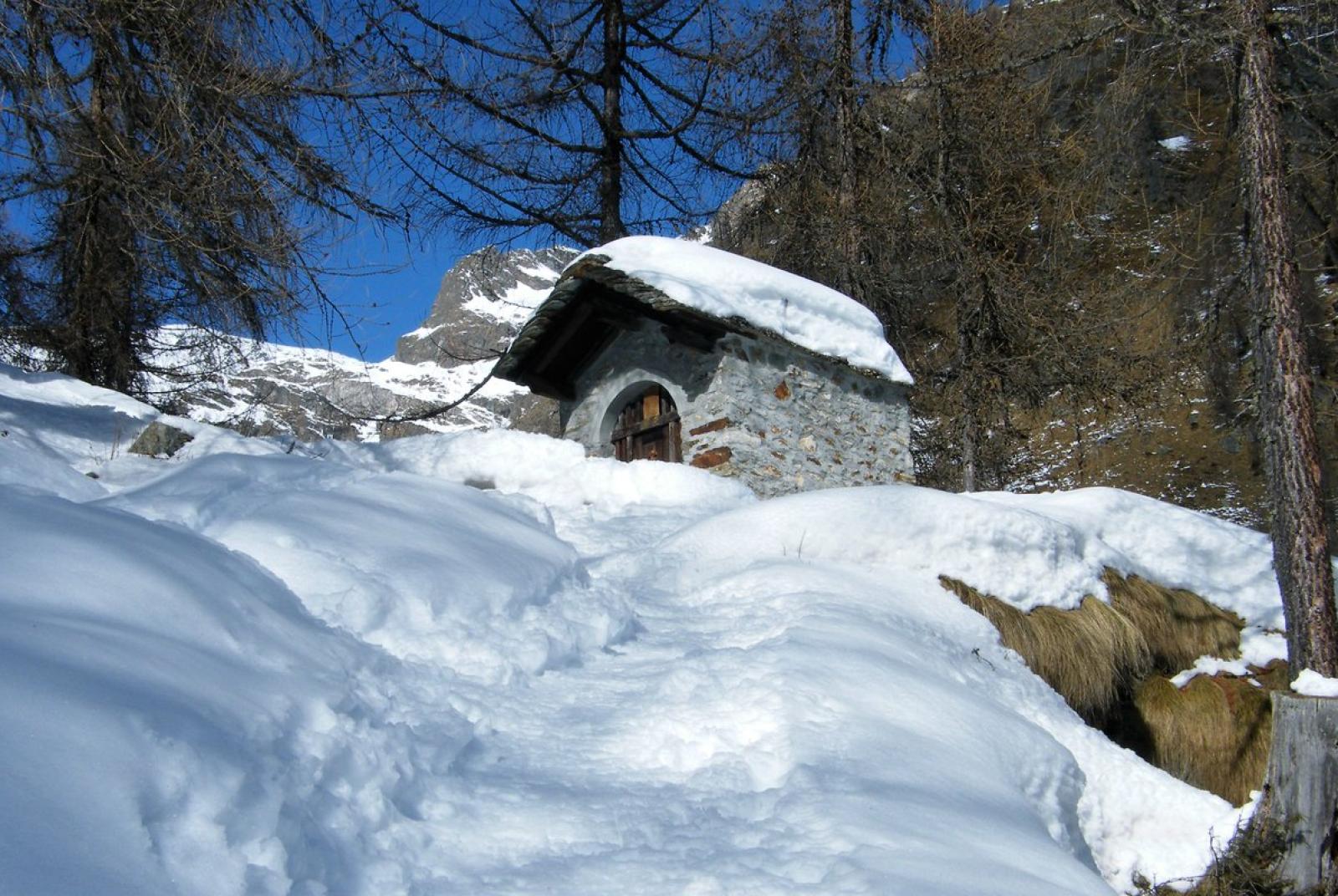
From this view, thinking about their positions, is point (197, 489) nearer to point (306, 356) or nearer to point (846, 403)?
point (306, 356)

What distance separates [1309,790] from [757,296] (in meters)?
5.58

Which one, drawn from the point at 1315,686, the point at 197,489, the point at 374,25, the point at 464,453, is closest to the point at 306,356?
the point at 464,453

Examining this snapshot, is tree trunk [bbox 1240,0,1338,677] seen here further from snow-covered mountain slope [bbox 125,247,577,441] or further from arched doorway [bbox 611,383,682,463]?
snow-covered mountain slope [bbox 125,247,577,441]

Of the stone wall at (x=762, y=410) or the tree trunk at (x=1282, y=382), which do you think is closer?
the tree trunk at (x=1282, y=382)

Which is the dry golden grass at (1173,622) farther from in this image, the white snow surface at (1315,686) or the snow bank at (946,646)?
the white snow surface at (1315,686)

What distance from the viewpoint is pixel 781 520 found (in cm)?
451

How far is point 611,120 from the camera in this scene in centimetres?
1179

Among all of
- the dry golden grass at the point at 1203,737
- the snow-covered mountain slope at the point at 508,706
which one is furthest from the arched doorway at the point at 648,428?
the dry golden grass at the point at 1203,737

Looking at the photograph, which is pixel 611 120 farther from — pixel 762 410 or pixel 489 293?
pixel 762 410

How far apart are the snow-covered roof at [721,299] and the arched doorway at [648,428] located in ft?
2.95

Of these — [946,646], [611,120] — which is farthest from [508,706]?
[611,120]

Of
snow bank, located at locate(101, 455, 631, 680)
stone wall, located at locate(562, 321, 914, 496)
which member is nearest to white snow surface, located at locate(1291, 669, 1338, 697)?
snow bank, located at locate(101, 455, 631, 680)

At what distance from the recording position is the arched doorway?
8062 mm

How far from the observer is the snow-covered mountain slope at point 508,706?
149 cm
